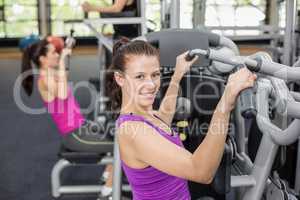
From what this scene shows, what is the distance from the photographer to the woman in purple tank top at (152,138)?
842 millimetres

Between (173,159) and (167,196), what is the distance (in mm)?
262

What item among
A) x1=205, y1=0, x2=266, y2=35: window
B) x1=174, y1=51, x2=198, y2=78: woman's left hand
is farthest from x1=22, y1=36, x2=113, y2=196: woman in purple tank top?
x1=205, y1=0, x2=266, y2=35: window

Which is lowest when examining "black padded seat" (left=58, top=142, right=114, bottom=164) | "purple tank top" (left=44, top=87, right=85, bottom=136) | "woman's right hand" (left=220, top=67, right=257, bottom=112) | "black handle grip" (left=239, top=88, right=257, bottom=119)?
"black padded seat" (left=58, top=142, right=114, bottom=164)

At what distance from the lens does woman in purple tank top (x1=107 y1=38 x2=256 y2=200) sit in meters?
0.84

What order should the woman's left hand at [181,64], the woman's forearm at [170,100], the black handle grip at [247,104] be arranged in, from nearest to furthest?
the black handle grip at [247,104] < the woman's left hand at [181,64] < the woman's forearm at [170,100]

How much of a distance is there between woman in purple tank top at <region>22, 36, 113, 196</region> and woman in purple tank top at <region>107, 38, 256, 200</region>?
42.0 inches

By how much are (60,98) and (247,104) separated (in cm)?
187

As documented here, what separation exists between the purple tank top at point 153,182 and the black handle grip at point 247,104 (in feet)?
1.04

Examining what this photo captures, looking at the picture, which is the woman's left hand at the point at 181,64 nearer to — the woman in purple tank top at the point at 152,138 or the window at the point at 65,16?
the woman in purple tank top at the point at 152,138

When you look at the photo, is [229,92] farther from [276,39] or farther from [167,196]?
[276,39]

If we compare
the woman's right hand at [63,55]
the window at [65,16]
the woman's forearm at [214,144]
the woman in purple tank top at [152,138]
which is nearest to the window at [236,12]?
the window at [65,16]

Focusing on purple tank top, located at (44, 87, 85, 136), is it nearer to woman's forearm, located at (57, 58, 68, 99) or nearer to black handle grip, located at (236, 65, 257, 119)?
woman's forearm, located at (57, 58, 68, 99)

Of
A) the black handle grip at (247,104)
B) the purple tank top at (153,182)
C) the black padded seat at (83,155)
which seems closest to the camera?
the black handle grip at (247,104)

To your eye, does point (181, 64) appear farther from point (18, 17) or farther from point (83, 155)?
point (18, 17)
